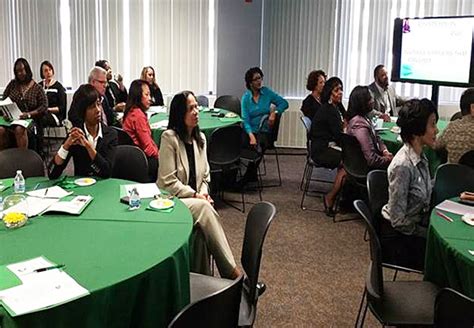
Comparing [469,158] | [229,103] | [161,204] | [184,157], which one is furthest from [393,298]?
[229,103]

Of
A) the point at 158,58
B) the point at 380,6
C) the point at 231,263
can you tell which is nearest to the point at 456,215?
the point at 231,263

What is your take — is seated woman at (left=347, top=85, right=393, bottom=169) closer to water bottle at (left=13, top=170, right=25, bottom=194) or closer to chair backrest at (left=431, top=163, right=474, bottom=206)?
chair backrest at (left=431, top=163, right=474, bottom=206)

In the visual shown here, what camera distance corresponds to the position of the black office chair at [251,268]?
7.68ft

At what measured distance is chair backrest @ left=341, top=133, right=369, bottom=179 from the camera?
4.53 metres

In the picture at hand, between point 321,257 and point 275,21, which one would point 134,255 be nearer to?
point 321,257

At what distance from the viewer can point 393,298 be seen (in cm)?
247

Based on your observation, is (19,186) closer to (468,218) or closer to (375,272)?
(375,272)

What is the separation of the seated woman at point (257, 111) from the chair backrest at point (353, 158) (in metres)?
1.33

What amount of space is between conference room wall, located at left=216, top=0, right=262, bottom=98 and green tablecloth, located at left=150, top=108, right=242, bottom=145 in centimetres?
136

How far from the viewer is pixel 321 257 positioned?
411cm

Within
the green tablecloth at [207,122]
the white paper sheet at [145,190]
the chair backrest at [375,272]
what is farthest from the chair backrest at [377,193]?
the green tablecloth at [207,122]

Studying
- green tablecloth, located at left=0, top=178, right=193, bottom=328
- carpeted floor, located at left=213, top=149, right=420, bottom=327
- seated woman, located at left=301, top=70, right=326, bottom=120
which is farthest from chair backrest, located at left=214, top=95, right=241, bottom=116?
green tablecloth, located at left=0, top=178, right=193, bottom=328

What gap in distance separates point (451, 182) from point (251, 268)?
1.59 m

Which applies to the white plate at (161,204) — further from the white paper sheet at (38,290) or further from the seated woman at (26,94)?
the seated woman at (26,94)
